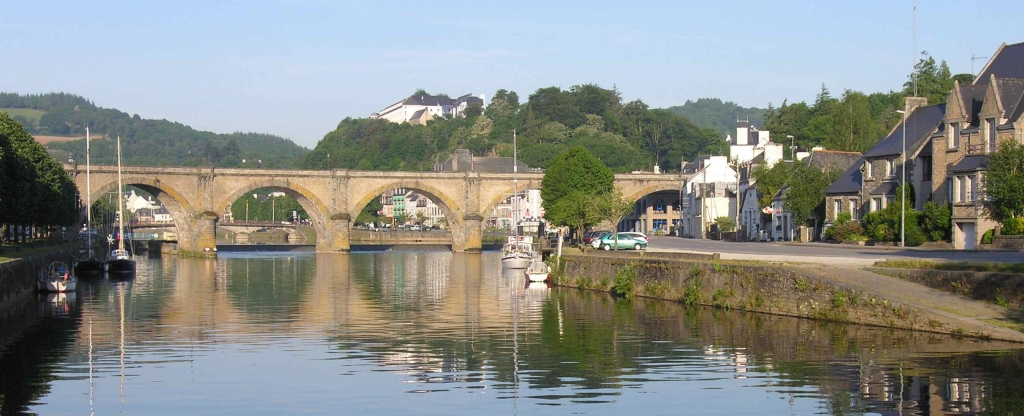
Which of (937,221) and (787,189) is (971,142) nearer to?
(937,221)

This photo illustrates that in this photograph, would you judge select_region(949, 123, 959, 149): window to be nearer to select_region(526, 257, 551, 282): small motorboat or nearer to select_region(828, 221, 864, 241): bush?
select_region(828, 221, 864, 241): bush

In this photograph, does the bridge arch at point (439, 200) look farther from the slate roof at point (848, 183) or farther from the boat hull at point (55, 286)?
the boat hull at point (55, 286)

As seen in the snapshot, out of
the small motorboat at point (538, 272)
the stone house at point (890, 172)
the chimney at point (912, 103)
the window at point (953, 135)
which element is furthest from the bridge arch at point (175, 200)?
the window at point (953, 135)

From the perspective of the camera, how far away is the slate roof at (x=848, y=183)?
65500 millimetres

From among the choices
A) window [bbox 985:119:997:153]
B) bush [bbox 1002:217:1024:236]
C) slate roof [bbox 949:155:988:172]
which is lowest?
bush [bbox 1002:217:1024:236]

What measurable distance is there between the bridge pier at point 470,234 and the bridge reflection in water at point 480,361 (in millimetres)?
65952

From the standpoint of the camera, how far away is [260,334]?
32.8 metres

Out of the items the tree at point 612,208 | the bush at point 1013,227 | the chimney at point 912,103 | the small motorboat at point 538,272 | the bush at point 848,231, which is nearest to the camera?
the bush at point 1013,227

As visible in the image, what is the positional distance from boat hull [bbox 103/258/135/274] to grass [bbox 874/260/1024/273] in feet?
144

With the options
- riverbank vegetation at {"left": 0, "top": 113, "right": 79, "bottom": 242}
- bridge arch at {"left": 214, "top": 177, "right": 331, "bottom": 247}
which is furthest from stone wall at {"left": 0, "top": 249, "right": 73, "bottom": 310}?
bridge arch at {"left": 214, "top": 177, "right": 331, "bottom": 247}

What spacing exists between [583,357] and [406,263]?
2316 inches

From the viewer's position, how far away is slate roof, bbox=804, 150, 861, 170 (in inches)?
2953

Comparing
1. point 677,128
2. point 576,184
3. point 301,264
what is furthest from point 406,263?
point 677,128

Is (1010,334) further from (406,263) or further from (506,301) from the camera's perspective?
(406,263)
